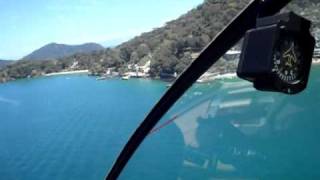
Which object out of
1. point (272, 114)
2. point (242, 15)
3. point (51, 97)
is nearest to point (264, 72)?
point (242, 15)

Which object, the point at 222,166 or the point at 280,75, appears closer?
the point at 280,75

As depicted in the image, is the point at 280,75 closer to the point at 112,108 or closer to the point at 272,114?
the point at 272,114

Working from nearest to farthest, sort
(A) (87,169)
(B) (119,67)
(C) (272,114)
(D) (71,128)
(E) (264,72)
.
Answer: (E) (264,72) → (C) (272,114) → (A) (87,169) → (D) (71,128) → (B) (119,67)

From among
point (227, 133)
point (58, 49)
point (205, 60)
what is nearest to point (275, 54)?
point (205, 60)

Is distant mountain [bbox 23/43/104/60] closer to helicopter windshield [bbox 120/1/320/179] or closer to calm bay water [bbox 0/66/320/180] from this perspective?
calm bay water [bbox 0/66/320/180]

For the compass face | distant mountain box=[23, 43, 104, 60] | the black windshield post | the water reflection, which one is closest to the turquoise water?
the water reflection

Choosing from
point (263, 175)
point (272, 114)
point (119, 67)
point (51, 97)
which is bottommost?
point (51, 97)

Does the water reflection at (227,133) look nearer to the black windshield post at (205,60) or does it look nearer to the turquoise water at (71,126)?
the black windshield post at (205,60)
